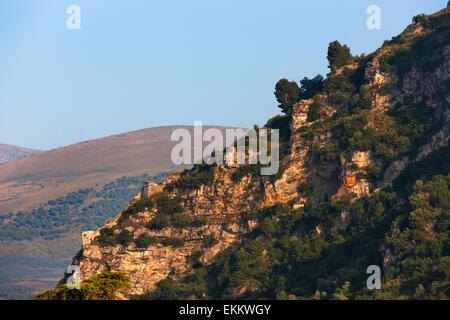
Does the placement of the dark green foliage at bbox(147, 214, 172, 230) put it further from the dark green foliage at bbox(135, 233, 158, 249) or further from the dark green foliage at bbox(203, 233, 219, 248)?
the dark green foliage at bbox(203, 233, 219, 248)

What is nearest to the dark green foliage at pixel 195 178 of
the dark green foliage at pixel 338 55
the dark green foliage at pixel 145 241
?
the dark green foliage at pixel 145 241

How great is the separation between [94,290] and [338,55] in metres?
66.2

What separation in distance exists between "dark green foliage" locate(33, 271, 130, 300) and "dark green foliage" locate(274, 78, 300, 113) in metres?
57.9

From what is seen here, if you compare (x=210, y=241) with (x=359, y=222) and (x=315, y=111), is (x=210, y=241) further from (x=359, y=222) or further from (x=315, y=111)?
(x=315, y=111)

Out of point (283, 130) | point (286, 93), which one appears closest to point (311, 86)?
point (286, 93)

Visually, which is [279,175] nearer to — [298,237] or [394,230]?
[298,237]

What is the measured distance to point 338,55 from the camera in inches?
4564

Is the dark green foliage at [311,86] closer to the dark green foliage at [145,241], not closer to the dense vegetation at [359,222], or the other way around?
the dense vegetation at [359,222]

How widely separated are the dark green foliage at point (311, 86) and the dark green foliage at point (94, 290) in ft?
185

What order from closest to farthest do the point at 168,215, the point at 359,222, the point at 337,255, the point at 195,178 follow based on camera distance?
the point at 337,255, the point at 359,222, the point at 168,215, the point at 195,178

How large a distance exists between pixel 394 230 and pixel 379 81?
27264mm

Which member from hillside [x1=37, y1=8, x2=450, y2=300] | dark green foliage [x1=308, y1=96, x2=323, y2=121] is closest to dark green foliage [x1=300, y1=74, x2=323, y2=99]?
hillside [x1=37, y1=8, x2=450, y2=300]

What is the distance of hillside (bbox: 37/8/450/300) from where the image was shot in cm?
8825
